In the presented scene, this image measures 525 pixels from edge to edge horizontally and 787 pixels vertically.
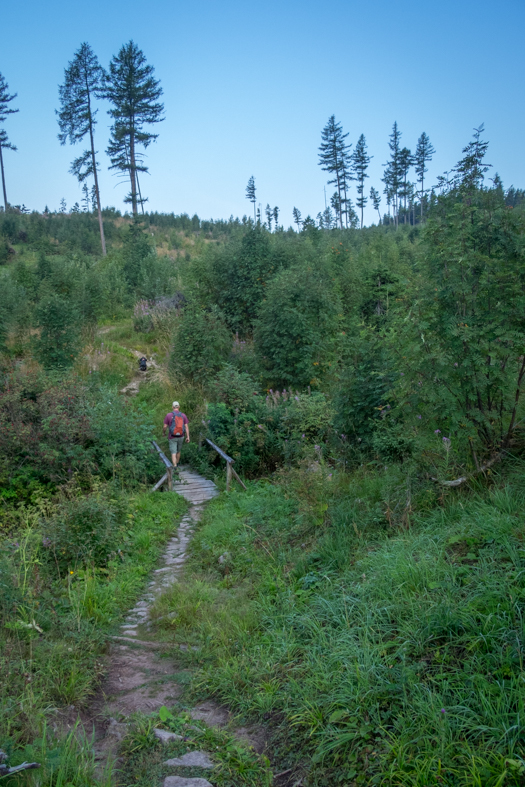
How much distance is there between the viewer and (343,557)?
16.5 ft

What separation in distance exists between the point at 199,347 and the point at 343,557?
12.0 m

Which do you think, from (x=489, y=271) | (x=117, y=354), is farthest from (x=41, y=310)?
(x=489, y=271)

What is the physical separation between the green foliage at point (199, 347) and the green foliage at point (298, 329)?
1262 mm

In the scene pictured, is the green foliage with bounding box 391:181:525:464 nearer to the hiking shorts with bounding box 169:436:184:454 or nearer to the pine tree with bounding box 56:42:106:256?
the hiking shorts with bounding box 169:436:184:454

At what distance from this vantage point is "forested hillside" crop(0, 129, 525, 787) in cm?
300

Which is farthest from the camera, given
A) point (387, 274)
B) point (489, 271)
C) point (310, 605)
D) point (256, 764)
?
point (387, 274)

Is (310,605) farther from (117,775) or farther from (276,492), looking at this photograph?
(276,492)

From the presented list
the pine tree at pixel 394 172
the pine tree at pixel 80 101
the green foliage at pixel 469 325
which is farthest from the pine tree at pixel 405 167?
the green foliage at pixel 469 325

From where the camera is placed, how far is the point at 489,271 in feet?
16.8

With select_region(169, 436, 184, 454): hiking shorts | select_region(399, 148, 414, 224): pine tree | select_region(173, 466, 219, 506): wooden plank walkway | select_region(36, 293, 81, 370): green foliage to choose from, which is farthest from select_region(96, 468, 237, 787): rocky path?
select_region(399, 148, 414, 224): pine tree

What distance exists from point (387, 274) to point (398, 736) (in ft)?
68.4

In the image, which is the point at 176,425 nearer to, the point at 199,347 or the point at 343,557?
the point at 199,347

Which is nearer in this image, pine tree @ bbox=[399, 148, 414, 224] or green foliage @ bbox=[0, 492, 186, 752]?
green foliage @ bbox=[0, 492, 186, 752]

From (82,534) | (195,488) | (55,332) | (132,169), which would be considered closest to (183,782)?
(82,534)
